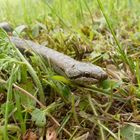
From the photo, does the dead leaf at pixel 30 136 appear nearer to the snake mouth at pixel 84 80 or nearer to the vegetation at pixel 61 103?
the vegetation at pixel 61 103

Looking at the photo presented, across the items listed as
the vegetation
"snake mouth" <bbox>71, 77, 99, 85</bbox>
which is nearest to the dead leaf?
the vegetation

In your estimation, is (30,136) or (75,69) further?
(75,69)

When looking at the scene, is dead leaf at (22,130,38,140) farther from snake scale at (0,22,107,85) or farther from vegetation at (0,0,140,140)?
snake scale at (0,22,107,85)

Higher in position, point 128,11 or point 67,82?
point 67,82

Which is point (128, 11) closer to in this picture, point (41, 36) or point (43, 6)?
point (43, 6)

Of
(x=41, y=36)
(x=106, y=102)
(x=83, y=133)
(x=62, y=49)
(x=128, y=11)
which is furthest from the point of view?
(x=128, y=11)

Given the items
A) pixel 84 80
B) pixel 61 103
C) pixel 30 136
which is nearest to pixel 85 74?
pixel 84 80

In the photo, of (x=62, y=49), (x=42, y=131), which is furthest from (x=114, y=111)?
(x=62, y=49)

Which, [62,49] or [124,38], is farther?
[124,38]

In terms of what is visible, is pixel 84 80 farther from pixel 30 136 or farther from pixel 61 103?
pixel 30 136
